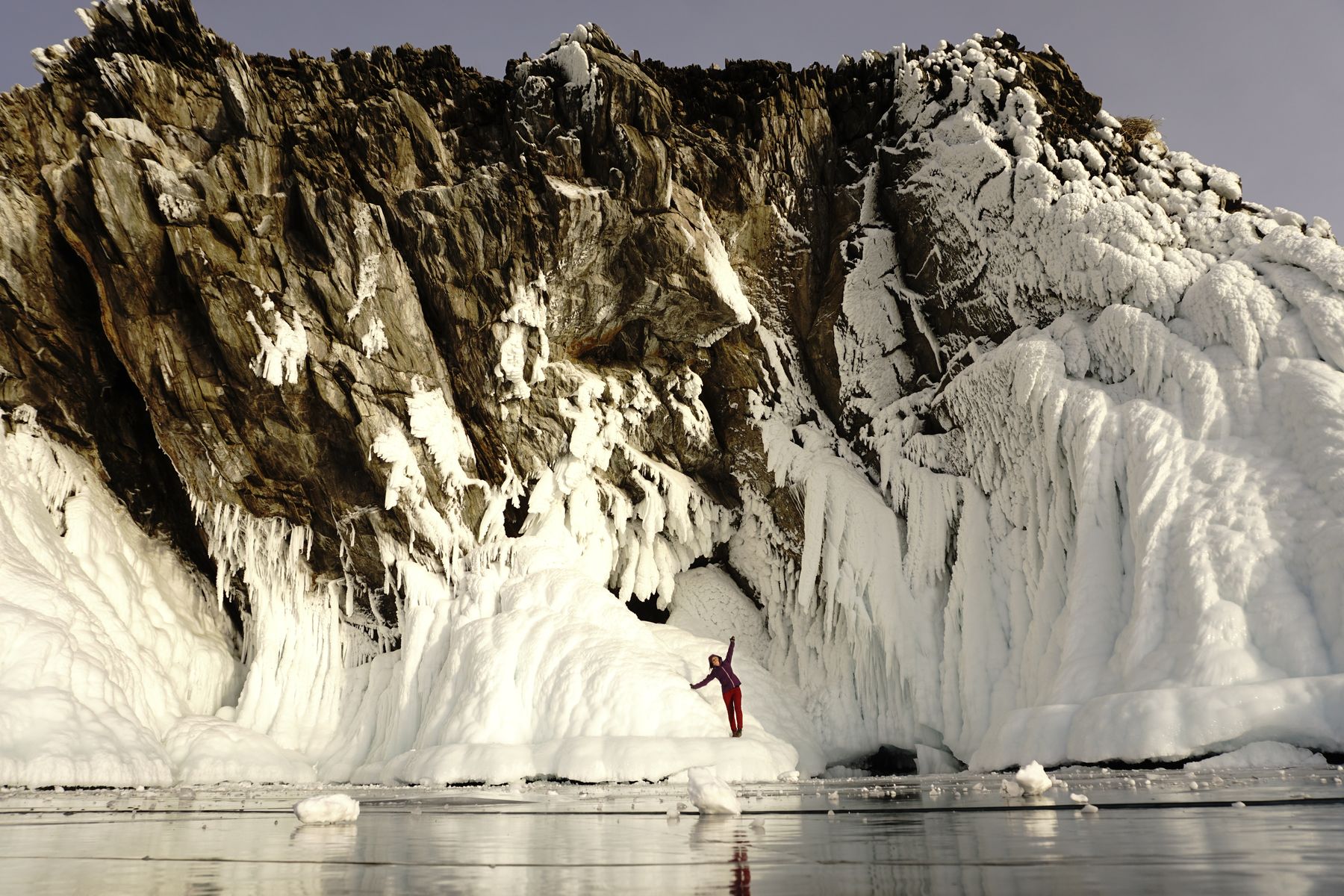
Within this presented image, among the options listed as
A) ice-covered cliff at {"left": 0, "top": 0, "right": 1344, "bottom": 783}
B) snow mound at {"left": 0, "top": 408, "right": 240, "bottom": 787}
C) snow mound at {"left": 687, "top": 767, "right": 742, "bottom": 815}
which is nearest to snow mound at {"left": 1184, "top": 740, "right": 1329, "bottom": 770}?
ice-covered cliff at {"left": 0, "top": 0, "right": 1344, "bottom": 783}

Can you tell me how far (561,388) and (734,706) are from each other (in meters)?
6.68

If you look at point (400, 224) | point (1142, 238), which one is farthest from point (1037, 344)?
point (400, 224)

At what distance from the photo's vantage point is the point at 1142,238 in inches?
521

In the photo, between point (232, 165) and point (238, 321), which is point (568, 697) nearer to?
point (238, 321)

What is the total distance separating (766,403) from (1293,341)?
29.2ft

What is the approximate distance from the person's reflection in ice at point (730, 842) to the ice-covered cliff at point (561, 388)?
852 cm

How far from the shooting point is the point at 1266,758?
817 cm

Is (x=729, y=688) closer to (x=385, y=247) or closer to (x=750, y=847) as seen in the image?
(x=385, y=247)

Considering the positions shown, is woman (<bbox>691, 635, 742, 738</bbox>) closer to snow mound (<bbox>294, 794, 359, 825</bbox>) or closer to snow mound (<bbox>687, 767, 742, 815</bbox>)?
snow mound (<bbox>687, 767, 742, 815</bbox>)

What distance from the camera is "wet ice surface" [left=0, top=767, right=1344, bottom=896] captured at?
1.99m

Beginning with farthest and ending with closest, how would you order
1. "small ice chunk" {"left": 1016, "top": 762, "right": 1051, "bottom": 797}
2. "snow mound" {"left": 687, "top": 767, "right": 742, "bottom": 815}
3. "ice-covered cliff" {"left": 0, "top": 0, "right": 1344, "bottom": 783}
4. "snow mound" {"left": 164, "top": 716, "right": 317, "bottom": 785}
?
"snow mound" {"left": 164, "top": 716, "right": 317, "bottom": 785} < "ice-covered cliff" {"left": 0, "top": 0, "right": 1344, "bottom": 783} < "small ice chunk" {"left": 1016, "top": 762, "right": 1051, "bottom": 797} < "snow mound" {"left": 687, "top": 767, "right": 742, "bottom": 815}

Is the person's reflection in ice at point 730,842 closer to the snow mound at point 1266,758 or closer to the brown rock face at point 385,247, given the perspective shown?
the snow mound at point 1266,758

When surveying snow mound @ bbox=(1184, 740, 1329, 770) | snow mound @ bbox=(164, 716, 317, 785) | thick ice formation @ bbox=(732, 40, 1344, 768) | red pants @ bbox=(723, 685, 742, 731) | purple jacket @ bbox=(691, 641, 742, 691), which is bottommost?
snow mound @ bbox=(164, 716, 317, 785)

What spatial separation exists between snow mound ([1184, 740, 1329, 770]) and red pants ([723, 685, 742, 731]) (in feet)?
21.8
